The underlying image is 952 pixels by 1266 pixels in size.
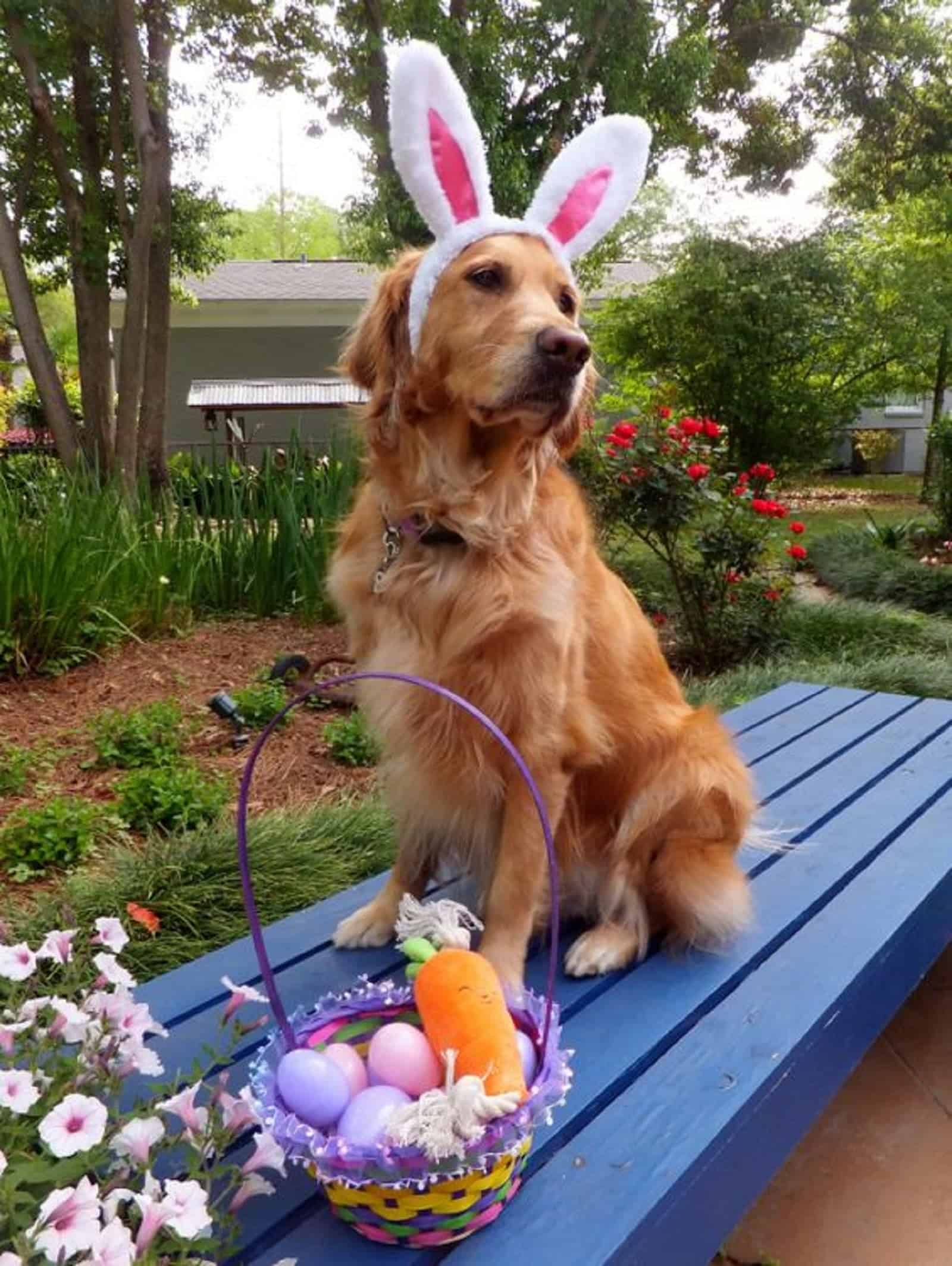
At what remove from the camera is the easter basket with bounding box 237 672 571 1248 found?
1220mm

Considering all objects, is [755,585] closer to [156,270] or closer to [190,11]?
[156,270]

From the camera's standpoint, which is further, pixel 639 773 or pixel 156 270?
pixel 156 270

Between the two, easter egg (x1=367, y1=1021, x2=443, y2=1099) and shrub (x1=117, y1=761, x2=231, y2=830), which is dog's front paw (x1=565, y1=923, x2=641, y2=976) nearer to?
easter egg (x1=367, y1=1021, x2=443, y2=1099)

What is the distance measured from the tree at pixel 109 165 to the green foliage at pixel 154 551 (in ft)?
2.31

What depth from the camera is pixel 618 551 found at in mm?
7281

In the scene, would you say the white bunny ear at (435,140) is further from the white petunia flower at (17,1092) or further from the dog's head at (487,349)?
the white petunia flower at (17,1092)

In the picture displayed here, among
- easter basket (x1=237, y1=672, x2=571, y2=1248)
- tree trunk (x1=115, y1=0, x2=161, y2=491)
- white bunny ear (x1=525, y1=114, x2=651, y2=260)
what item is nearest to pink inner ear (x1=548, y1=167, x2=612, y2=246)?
white bunny ear (x1=525, y1=114, x2=651, y2=260)

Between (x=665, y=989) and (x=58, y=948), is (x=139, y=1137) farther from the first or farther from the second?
(x=665, y=989)

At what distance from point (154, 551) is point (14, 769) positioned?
194 cm

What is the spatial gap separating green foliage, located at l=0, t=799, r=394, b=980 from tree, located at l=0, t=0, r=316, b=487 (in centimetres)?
357

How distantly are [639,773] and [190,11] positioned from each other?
7.59 metres

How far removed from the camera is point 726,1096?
1629 millimetres

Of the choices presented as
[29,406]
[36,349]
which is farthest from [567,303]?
[29,406]

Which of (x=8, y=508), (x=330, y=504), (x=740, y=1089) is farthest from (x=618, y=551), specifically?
(x=740, y=1089)
